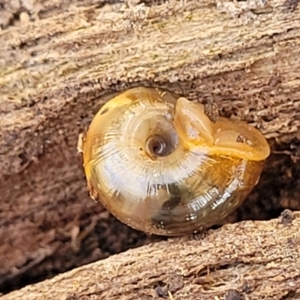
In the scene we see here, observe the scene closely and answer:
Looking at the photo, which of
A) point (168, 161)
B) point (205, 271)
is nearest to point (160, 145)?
point (168, 161)

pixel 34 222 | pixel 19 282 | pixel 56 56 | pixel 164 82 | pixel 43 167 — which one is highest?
pixel 56 56

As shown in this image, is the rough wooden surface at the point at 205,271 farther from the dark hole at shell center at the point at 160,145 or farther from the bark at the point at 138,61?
the dark hole at shell center at the point at 160,145

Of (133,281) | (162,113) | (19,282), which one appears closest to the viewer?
(133,281)

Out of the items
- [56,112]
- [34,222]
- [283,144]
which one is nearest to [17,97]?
[56,112]

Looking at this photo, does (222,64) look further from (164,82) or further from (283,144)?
(283,144)

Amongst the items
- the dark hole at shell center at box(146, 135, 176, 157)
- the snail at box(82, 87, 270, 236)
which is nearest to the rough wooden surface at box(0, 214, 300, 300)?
the snail at box(82, 87, 270, 236)

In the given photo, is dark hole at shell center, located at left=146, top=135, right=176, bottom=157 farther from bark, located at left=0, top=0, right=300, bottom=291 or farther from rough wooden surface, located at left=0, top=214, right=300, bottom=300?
rough wooden surface, located at left=0, top=214, right=300, bottom=300
